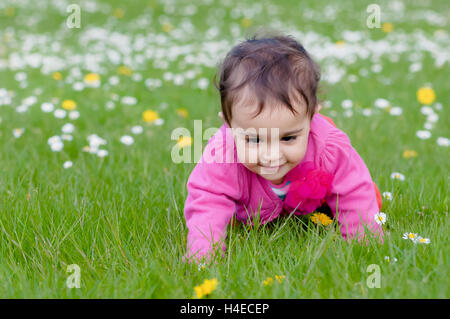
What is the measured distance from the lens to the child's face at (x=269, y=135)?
195cm

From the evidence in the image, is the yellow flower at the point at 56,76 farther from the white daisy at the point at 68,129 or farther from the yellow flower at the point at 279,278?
the yellow flower at the point at 279,278

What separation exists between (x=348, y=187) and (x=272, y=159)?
Result: 0.47 meters

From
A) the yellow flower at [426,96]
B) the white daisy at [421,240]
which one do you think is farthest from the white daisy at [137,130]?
the yellow flower at [426,96]

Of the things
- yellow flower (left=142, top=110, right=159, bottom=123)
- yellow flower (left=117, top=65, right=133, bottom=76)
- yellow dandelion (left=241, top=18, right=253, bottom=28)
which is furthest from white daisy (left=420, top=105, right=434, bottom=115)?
yellow dandelion (left=241, top=18, right=253, bottom=28)

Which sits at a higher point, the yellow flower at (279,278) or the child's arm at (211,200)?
the child's arm at (211,200)

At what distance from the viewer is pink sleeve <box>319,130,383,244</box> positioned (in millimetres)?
2277

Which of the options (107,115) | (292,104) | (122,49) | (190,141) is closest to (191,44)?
(122,49)

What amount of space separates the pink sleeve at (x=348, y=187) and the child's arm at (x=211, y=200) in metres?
0.44

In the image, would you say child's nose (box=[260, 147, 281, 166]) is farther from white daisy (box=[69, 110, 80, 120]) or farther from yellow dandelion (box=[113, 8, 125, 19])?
yellow dandelion (box=[113, 8, 125, 19])

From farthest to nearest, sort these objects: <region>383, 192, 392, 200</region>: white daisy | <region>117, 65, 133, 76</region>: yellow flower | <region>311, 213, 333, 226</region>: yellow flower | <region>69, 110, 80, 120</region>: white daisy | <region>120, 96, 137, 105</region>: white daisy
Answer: <region>117, 65, 133, 76</region>: yellow flower → <region>120, 96, 137, 105</region>: white daisy → <region>69, 110, 80, 120</region>: white daisy → <region>383, 192, 392, 200</region>: white daisy → <region>311, 213, 333, 226</region>: yellow flower

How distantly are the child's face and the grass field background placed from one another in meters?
0.32

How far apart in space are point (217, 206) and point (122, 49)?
566cm

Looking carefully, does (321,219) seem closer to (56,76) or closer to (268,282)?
(268,282)
